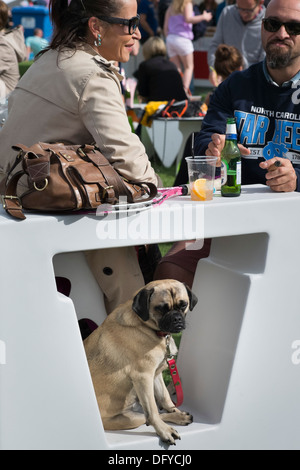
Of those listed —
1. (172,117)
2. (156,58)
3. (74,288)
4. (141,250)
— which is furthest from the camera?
Result: (156,58)

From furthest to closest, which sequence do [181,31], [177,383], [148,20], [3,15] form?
[148,20] < [181,31] < [3,15] < [177,383]

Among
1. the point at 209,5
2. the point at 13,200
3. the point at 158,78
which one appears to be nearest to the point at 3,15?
the point at 158,78

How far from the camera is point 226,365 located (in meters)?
2.81

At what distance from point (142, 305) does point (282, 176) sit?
2.58 feet

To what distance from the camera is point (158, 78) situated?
Result: 361 inches

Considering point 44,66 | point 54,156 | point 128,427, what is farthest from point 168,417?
point 44,66

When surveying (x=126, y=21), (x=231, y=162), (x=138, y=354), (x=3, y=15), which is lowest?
(x=138, y=354)

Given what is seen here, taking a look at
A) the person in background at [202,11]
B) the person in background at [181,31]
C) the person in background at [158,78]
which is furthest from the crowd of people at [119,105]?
the person in background at [202,11]

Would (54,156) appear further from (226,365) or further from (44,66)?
(226,365)

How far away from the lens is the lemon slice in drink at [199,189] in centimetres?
270

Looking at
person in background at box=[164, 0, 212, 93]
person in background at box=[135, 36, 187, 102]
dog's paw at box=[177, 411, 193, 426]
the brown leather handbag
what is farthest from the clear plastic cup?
person in background at box=[164, 0, 212, 93]

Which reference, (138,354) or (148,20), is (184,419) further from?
(148,20)

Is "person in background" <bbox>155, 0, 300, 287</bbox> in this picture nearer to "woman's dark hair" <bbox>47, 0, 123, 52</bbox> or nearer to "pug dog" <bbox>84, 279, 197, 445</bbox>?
"pug dog" <bbox>84, 279, 197, 445</bbox>

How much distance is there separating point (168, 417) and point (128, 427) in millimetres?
175
